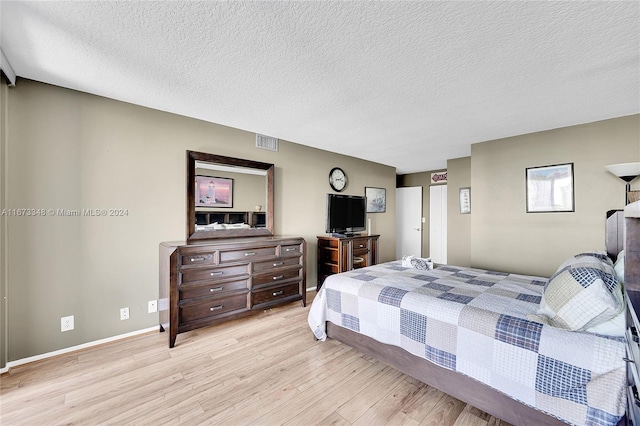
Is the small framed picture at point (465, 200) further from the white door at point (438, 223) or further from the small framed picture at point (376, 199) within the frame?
the small framed picture at point (376, 199)

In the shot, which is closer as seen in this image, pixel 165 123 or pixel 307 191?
pixel 165 123

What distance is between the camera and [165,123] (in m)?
2.86

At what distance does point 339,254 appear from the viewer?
13.4ft

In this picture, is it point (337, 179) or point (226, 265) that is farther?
point (337, 179)

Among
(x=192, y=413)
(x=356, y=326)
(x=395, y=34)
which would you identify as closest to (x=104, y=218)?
(x=192, y=413)

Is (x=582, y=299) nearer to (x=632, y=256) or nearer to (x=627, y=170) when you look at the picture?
(x=632, y=256)

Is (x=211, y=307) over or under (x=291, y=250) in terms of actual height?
under

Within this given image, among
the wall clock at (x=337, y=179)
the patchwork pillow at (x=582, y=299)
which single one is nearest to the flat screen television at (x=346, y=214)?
the wall clock at (x=337, y=179)

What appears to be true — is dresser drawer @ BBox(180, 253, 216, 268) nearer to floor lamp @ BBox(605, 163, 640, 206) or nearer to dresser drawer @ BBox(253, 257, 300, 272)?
dresser drawer @ BBox(253, 257, 300, 272)

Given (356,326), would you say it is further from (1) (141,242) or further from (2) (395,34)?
(1) (141,242)

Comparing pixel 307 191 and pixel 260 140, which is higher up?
pixel 260 140

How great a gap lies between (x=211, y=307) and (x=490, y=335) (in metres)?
2.45

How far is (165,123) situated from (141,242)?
133 centimetres

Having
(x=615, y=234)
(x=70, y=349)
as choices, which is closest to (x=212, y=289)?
(x=70, y=349)
